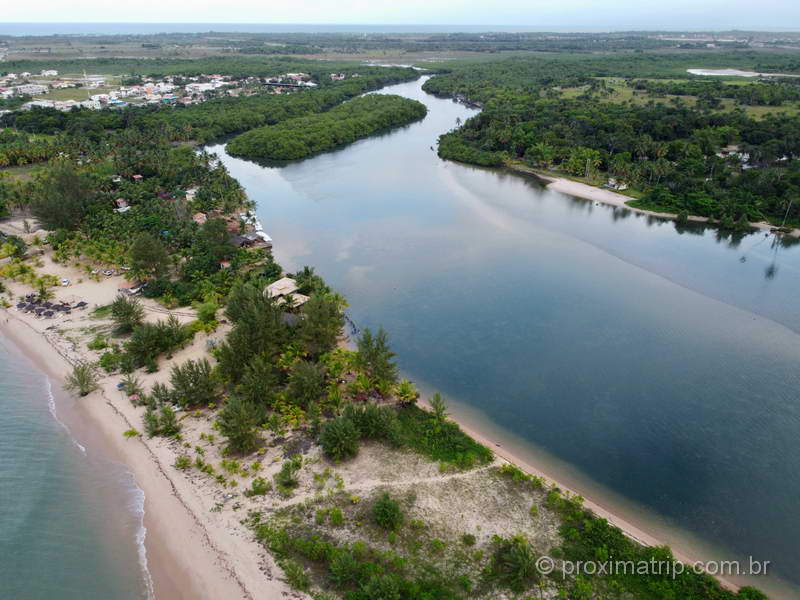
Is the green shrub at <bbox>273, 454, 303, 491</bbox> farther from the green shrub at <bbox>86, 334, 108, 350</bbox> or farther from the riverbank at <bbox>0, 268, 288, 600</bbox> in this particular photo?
the green shrub at <bbox>86, 334, 108, 350</bbox>

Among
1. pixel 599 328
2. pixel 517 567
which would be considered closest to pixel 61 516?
pixel 517 567

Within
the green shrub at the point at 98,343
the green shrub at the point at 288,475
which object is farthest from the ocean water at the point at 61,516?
the green shrub at the point at 288,475

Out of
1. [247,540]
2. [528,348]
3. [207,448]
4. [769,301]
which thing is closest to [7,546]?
[207,448]

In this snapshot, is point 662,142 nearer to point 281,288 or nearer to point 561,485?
point 281,288

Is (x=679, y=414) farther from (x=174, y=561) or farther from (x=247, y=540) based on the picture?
(x=174, y=561)

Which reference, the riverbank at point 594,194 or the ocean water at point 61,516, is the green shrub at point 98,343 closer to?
the ocean water at point 61,516

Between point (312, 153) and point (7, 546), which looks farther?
point (312, 153)
